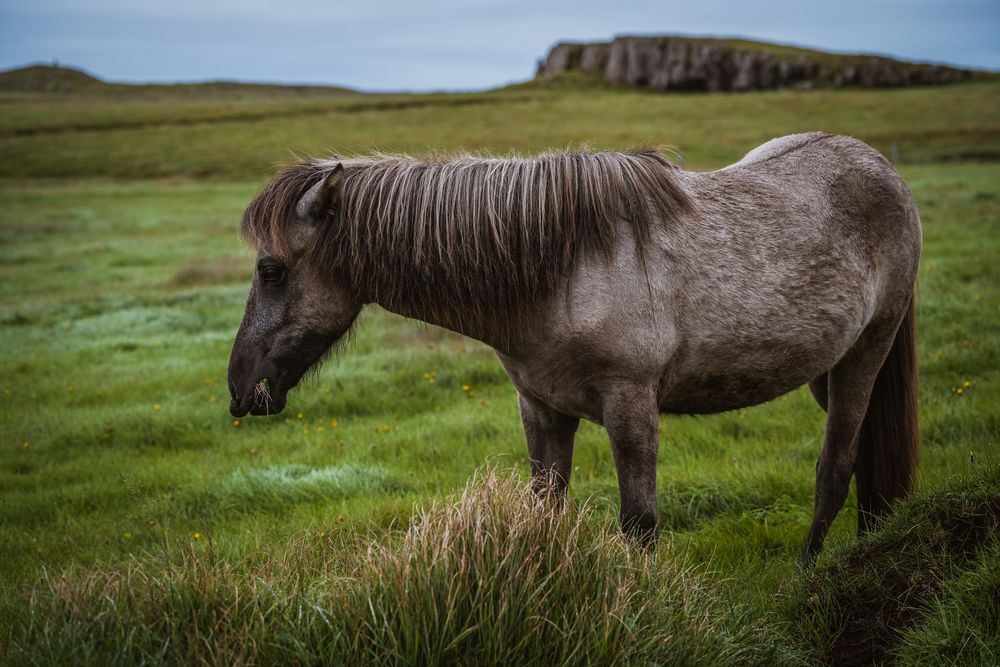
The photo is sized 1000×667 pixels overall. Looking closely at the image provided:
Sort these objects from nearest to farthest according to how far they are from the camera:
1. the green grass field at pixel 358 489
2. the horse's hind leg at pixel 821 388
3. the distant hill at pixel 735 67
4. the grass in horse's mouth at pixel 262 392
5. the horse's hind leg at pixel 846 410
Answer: the green grass field at pixel 358 489
the grass in horse's mouth at pixel 262 392
the horse's hind leg at pixel 846 410
the horse's hind leg at pixel 821 388
the distant hill at pixel 735 67

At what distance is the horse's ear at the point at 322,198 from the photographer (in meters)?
3.73

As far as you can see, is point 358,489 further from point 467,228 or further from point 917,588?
point 917,588

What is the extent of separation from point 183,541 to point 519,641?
304 cm

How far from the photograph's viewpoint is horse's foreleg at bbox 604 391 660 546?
148 inches

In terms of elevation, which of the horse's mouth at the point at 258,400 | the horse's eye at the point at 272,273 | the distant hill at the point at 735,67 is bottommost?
the horse's mouth at the point at 258,400

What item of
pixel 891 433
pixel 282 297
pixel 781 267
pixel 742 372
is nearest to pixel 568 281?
pixel 742 372

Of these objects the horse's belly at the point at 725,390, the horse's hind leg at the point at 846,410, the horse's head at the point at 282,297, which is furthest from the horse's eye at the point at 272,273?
the horse's hind leg at the point at 846,410

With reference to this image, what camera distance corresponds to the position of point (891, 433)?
15.9ft

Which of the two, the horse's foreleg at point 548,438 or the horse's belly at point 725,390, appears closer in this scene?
the horse's belly at point 725,390

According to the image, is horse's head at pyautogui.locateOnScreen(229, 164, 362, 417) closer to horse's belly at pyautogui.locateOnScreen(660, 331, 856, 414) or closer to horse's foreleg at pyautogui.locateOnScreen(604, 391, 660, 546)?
horse's foreleg at pyautogui.locateOnScreen(604, 391, 660, 546)

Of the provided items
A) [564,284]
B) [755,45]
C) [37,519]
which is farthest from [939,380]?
[755,45]

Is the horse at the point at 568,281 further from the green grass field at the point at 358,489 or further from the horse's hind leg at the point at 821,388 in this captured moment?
the horse's hind leg at the point at 821,388

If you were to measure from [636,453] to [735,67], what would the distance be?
128 metres

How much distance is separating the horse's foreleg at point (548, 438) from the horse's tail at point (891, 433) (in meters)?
1.96
